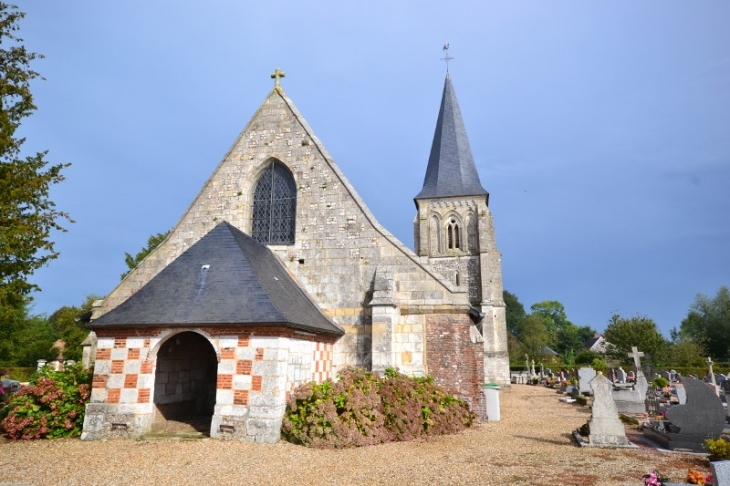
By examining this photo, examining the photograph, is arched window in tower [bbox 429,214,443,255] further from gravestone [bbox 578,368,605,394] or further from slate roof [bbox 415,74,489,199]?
gravestone [bbox 578,368,605,394]

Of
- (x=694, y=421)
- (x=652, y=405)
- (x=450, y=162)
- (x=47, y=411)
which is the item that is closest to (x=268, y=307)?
(x=47, y=411)

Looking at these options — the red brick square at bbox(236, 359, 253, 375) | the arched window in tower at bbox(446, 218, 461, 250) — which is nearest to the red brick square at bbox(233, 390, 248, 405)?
the red brick square at bbox(236, 359, 253, 375)

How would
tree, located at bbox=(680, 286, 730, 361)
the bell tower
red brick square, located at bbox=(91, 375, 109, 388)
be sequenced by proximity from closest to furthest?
red brick square, located at bbox=(91, 375, 109, 388)
the bell tower
tree, located at bbox=(680, 286, 730, 361)

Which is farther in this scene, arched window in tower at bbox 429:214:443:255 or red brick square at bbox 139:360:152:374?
arched window in tower at bbox 429:214:443:255

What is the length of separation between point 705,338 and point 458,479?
1771 inches

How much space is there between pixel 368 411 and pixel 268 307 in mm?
2909

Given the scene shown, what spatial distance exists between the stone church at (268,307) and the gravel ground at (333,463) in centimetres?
96

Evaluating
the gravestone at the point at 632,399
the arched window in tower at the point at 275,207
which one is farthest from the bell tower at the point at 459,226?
the arched window in tower at the point at 275,207

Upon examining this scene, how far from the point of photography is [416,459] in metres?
7.27

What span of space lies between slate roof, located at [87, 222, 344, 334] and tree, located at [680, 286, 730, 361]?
43.7m

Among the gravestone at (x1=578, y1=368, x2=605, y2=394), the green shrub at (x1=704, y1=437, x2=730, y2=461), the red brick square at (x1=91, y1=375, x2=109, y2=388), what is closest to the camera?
the green shrub at (x1=704, y1=437, x2=730, y2=461)

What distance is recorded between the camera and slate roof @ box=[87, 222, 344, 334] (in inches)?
341

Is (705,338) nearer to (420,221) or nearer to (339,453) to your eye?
(420,221)

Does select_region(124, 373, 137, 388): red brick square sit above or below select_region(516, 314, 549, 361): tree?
below
